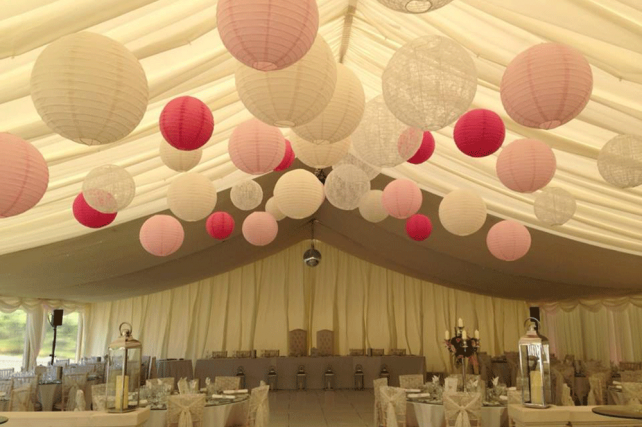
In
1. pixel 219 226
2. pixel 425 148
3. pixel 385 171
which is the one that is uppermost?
pixel 385 171

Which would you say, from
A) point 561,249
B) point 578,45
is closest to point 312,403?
point 561,249

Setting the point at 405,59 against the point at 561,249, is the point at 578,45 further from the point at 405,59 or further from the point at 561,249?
the point at 561,249

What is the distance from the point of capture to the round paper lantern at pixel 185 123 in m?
3.36

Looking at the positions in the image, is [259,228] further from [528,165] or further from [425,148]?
[528,165]

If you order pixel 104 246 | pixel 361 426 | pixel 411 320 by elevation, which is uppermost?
pixel 104 246

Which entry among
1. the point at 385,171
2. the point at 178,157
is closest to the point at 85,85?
the point at 178,157

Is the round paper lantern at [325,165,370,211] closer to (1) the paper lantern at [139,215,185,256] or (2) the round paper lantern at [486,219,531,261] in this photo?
(2) the round paper lantern at [486,219,531,261]

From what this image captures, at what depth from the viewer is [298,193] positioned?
14.1 feet

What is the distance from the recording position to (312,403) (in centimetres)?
1045

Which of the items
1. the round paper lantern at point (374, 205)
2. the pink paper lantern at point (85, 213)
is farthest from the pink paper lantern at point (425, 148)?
the pink paper lantern at point (85, 213)

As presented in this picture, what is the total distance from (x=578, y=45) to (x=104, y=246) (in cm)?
747

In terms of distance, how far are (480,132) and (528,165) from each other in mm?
492

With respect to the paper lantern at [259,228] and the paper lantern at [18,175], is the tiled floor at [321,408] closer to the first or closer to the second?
the paper lantern at [259,228]

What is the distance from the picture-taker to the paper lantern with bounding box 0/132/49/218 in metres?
2.70
